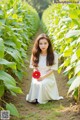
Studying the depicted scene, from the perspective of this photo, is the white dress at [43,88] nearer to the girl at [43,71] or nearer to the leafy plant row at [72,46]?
the girl at [43,71]

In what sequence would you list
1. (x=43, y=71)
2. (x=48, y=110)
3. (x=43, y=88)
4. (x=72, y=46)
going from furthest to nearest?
1. (x=43, y=71)
2. (x=43, y=88)
3. (x=48, y=110)
4. (x=72, y=46)

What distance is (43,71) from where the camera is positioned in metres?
4.88

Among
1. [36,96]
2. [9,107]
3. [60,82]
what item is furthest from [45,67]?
[9,107]

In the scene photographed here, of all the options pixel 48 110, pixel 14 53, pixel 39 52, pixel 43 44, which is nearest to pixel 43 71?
pixel 39 52

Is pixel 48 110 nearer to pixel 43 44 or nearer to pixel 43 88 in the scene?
pixel 43 88

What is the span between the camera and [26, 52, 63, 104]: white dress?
470 cm

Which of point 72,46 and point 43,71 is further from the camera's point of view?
point 43,71

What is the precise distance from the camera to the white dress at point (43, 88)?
470cm

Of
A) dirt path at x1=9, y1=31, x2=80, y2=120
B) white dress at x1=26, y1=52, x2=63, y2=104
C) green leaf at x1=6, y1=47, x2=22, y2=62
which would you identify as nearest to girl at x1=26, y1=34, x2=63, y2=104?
white dress at x1=26, y1=52, x2=63, y2=104

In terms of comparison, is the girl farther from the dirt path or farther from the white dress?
the dirt path

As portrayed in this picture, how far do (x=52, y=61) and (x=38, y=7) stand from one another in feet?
157

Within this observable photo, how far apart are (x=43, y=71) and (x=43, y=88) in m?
0.31

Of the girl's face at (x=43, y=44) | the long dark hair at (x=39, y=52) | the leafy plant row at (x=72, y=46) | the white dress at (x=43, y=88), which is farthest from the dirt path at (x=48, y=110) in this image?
the girl's face at (x=43, y=44)

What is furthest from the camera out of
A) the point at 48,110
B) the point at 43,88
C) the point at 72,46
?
the point at 43,88
